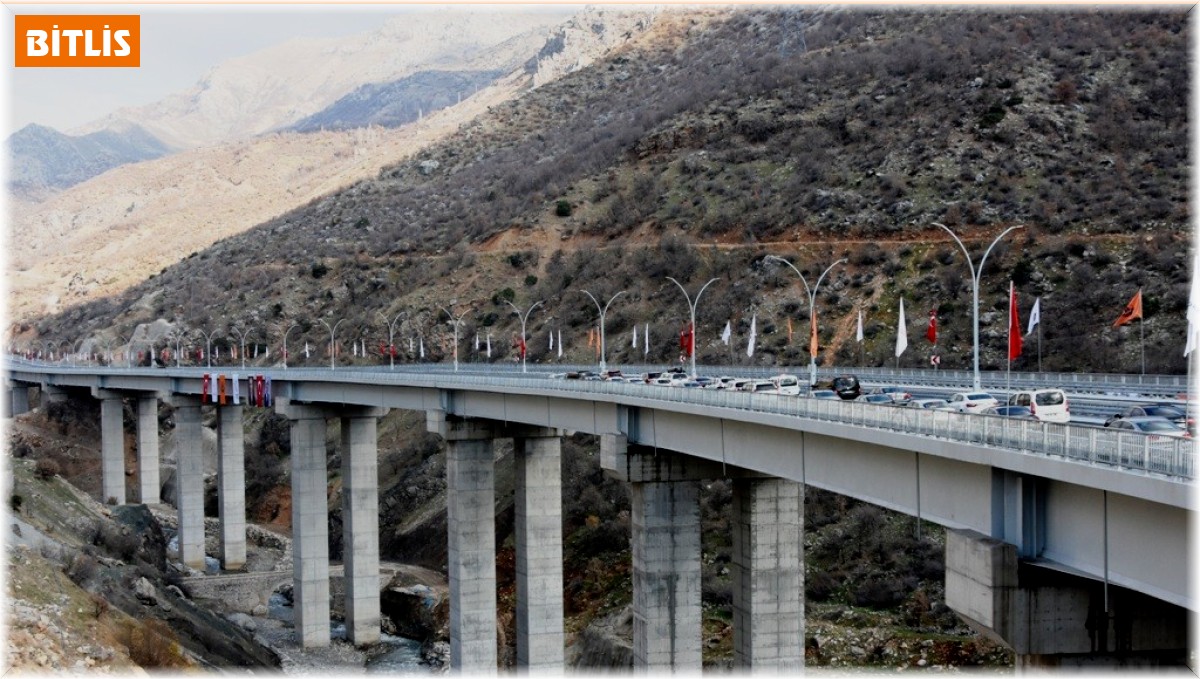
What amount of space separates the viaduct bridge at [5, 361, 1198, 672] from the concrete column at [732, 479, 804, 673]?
0.17 ft

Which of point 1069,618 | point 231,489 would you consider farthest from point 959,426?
point 231,489

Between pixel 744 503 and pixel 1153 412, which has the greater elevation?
pixel 1153 412

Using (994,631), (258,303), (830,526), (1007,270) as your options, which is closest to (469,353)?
(258,303)

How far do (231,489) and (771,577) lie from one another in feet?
152

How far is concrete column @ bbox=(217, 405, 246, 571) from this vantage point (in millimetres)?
77938

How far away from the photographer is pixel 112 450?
96438mm

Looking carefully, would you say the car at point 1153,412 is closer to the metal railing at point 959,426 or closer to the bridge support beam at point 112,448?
the metal railing at point 959,426

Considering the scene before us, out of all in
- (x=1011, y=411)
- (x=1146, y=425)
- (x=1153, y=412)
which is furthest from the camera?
(x=1153, y=412)

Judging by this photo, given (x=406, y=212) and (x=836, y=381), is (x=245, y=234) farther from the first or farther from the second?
(x=836, y=381)

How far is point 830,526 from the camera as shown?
59906 millimetres

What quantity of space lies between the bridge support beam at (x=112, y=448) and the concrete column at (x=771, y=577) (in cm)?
6572

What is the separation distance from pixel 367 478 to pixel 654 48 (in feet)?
411

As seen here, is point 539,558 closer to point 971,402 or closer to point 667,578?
point 667,578

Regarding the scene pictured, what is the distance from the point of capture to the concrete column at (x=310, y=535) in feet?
204
